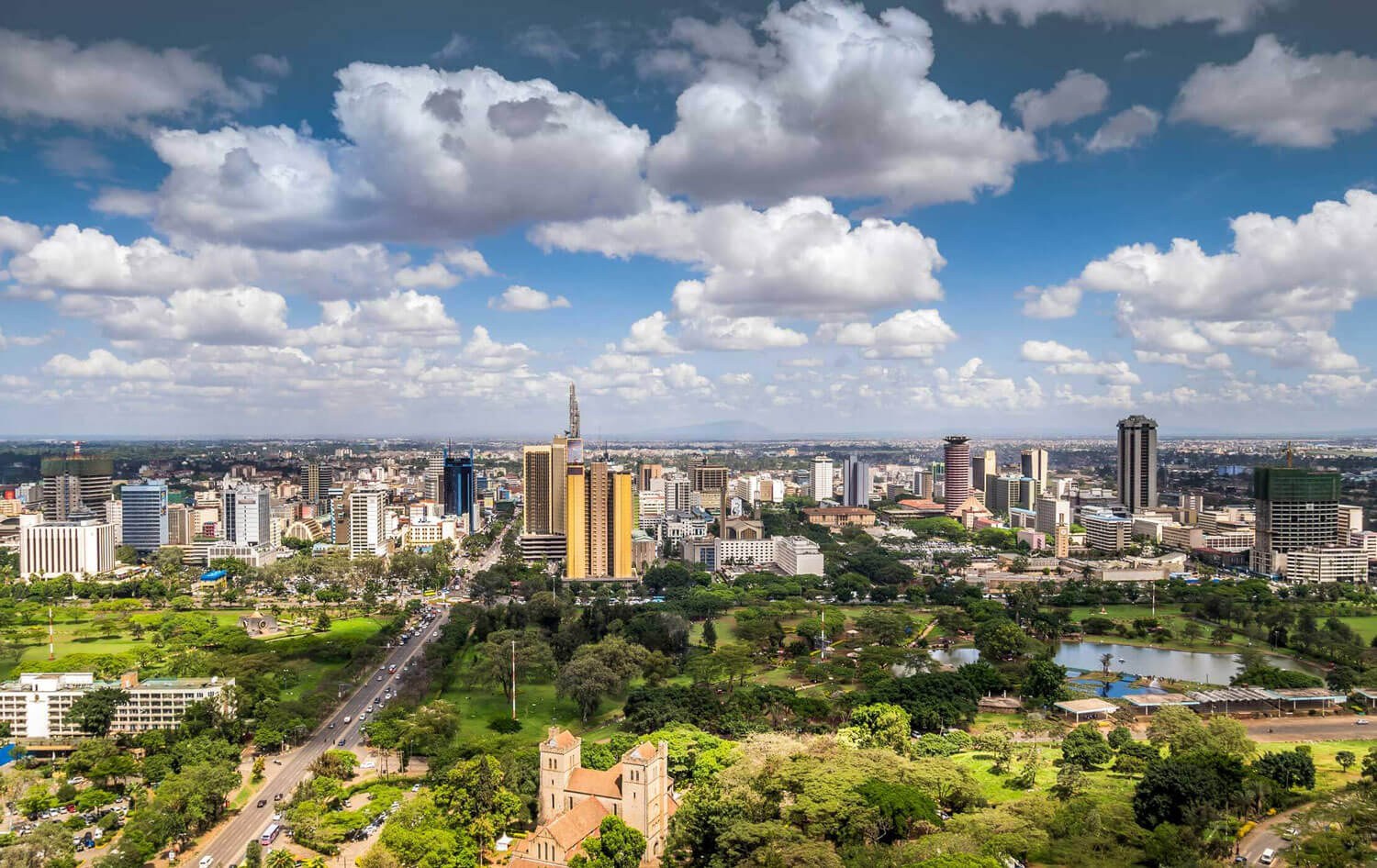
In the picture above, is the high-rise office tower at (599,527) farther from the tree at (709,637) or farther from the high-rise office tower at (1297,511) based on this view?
the high-rise office tower at (1297,511)

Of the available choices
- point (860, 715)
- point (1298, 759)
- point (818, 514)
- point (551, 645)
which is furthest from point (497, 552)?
point (1298, 759)

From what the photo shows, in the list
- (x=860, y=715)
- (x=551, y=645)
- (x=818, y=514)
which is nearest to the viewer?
(x=860, y=715)

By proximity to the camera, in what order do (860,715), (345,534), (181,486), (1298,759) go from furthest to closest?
1. (181,486)
2. (345,534)
3. (860,715)
4. (1298,759)

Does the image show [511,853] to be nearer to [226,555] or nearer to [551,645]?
[551,645]

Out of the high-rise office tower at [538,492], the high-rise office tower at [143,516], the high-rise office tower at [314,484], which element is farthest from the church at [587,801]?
the high-rise office tower at [314,484]

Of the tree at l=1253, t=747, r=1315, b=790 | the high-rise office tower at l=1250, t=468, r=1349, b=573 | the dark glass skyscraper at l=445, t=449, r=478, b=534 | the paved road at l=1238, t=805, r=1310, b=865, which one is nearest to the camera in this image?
the paved road at l=1238, t=805, r=1310, b=865

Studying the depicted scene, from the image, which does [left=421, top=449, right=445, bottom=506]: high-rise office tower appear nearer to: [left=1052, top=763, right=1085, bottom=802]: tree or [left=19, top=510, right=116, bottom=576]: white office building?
[left=19, top=510, right=116, bottom=576]: white office building

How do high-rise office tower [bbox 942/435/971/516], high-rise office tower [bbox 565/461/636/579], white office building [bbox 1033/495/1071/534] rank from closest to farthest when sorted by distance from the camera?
1. high-rise office tower [bbox 565/461/636/579]
2. white office building [bbox 1033/495/1071/534]
3. high-rise office tower [bbox 942/435/971/516]

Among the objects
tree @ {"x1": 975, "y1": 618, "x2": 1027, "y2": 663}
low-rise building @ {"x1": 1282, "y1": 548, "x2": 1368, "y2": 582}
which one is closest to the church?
tree @ {"x1": 975, "y1": 618, "x2": 1027, "y2": 663}

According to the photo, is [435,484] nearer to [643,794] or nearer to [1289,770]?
[643,794]
